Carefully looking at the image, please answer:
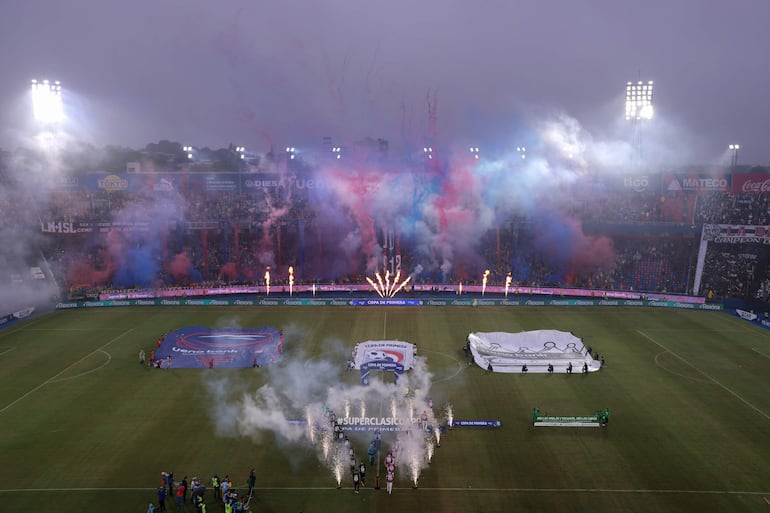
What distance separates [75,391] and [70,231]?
37127 mm

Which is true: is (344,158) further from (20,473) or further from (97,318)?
(20,473)

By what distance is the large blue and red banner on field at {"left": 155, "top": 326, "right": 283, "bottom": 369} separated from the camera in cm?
3638

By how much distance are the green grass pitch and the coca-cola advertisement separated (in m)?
23.1

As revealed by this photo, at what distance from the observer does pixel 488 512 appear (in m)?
20.7

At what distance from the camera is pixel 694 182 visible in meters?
62.3

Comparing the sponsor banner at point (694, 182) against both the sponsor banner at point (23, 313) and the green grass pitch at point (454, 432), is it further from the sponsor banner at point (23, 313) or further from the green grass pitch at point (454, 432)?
the sponsor banner at point (23, 313)

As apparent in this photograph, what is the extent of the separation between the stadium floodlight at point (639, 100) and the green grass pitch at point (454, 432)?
110 feet

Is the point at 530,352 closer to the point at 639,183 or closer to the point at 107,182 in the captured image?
the point at 639,183

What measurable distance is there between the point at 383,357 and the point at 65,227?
46.5m

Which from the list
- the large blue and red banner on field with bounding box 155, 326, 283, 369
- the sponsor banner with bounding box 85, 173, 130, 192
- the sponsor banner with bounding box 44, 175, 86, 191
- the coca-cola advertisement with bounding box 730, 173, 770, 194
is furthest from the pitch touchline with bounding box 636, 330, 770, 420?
the sponsor banner with bounding box 44, 175, 86, 191

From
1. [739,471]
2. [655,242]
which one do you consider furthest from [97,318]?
[655,242]

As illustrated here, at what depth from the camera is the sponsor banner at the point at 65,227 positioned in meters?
61.5

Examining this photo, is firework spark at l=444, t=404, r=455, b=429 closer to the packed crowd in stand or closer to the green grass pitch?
the green grass pitch

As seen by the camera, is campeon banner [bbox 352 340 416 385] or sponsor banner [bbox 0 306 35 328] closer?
campeon banner [bbox 352 340 416 385]
